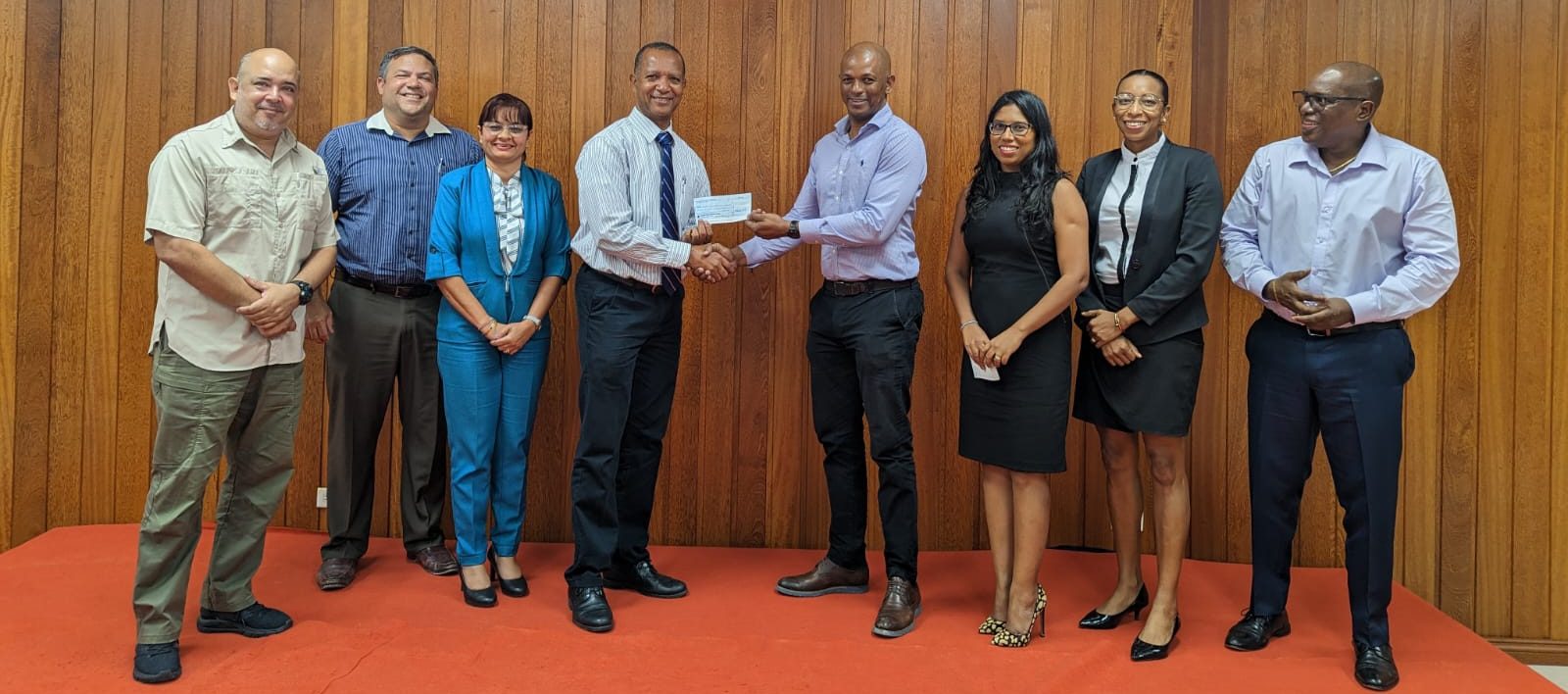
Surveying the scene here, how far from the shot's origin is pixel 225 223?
2.49 m

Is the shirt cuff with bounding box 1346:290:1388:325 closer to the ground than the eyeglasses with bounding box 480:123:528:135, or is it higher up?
closer to the ground

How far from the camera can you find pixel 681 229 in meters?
3.09

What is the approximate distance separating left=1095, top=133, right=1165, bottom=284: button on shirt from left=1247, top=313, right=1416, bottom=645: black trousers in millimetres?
484

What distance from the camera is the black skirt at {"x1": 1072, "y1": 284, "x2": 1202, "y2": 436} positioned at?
2701mm

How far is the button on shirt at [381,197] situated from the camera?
3115 millimetres

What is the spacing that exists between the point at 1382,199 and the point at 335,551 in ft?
10.8

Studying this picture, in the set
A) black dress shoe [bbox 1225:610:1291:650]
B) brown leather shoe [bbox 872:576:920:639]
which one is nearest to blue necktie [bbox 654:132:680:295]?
brown leather shoe [bbox 872:576:920:639]

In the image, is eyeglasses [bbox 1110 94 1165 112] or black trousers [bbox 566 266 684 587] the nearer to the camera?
eyeglasses [bbox 1110 94 1165 112]

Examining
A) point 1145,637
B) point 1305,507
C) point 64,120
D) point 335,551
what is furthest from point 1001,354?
point 64,120

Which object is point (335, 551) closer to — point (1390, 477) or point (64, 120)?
point (64, 120)

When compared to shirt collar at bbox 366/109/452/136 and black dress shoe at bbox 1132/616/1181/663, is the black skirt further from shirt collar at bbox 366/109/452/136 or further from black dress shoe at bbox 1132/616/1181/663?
shirt collar at bbox 366/109/452/136

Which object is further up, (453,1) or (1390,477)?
(453,1)

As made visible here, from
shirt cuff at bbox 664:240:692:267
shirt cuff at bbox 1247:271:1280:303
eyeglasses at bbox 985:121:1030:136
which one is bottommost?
shirt cuff at bbox 1247:271:1280:303

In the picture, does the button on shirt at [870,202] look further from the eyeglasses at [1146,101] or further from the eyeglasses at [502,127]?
the eyeglasses at [502,127]
